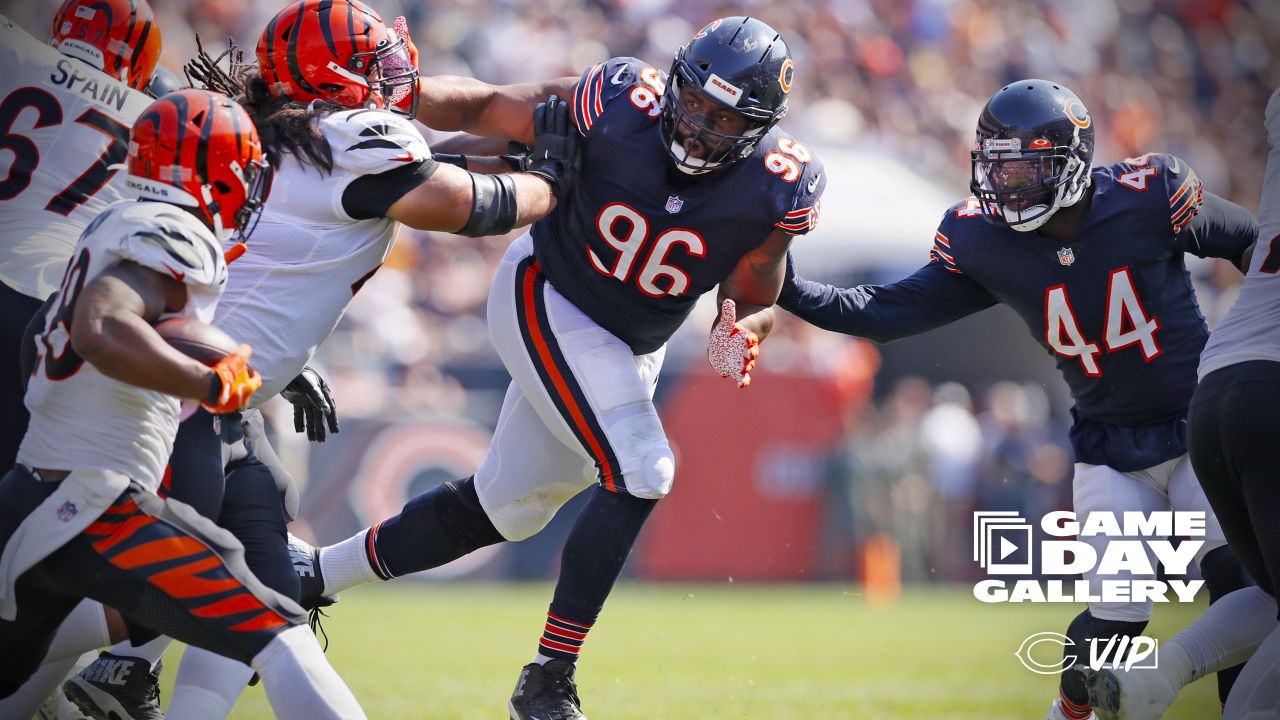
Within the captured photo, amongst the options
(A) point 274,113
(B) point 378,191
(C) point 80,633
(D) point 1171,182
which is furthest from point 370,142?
(D) point 1171,182

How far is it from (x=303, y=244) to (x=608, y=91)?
1266 mm

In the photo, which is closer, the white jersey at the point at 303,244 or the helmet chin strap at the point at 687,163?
the white jersey at the point at 303,244

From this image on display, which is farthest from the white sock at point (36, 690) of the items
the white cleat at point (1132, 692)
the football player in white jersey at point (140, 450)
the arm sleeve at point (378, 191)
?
the white cleat at point (1132, 692)

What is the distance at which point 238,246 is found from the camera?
3.27 meters

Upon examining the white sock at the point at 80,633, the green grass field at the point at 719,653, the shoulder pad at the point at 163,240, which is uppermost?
the shoulder pad at the point at 163,240

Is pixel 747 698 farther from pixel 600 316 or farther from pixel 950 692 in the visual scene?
pixel 600 316

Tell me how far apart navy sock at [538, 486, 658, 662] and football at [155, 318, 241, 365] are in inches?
55.1

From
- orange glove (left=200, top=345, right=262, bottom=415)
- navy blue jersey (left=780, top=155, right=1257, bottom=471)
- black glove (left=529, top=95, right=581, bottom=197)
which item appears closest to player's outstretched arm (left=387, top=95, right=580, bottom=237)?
black glove (left=529, top=95, right=581, bottom=197)

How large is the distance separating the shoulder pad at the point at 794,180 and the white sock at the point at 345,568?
1808mm

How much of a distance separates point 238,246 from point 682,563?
7.98 metres

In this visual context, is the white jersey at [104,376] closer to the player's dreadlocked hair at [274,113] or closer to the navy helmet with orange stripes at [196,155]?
the navy helmet with orange stripes at [196,155]

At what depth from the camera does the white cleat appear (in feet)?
12.1

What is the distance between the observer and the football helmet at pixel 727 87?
4031 mm

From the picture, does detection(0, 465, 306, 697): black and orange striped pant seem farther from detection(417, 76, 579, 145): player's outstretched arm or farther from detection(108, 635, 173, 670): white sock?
detection(417, 76, 579, 145): player's outstretched arm
